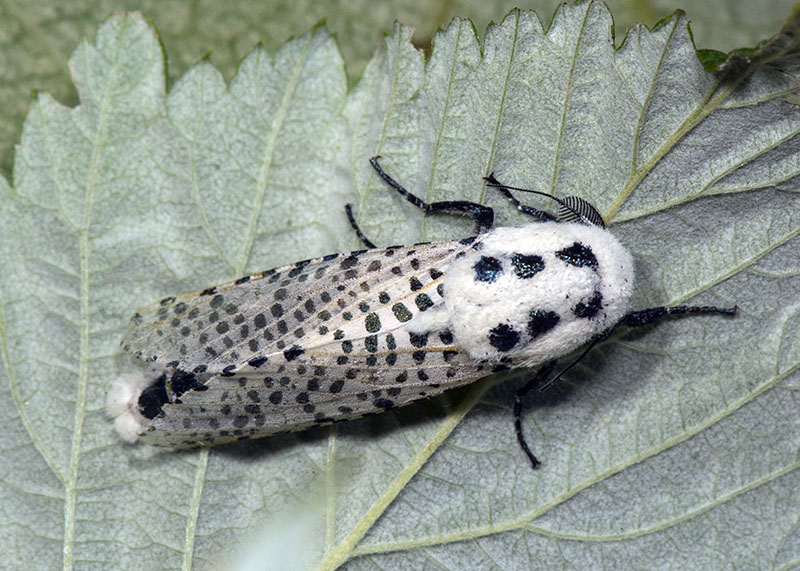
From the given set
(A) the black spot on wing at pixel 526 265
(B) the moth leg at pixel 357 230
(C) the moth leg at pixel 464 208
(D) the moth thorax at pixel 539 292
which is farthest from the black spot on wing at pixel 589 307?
(B) the moth leg at pixel 357 230

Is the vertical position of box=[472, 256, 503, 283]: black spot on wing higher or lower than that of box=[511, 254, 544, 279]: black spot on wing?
lower

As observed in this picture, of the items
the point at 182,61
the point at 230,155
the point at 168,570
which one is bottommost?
the point at 168,570

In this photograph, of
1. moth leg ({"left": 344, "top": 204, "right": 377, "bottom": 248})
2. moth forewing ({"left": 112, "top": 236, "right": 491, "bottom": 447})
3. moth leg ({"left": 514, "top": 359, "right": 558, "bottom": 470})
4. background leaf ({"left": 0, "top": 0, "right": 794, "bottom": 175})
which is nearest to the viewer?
moth forewing ({"left": 112, "top": 236, "right": 491, "bottom": 447})

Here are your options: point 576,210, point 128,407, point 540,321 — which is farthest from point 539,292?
point 128,407

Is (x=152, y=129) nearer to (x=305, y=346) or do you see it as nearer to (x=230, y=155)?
(x=230, y=155)

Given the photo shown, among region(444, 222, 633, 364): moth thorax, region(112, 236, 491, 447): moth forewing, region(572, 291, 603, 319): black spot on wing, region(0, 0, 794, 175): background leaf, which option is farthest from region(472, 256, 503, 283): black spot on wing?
region(0, 0, 794, 175): background leaf

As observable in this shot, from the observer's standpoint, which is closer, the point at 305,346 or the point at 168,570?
the point at 305,346

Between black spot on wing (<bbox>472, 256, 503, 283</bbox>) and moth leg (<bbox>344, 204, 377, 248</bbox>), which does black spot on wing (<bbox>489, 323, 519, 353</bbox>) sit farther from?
moth leg (<bbox>344, 204, 377, 248</bbox>)

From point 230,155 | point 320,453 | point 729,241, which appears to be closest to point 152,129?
point 230,155
